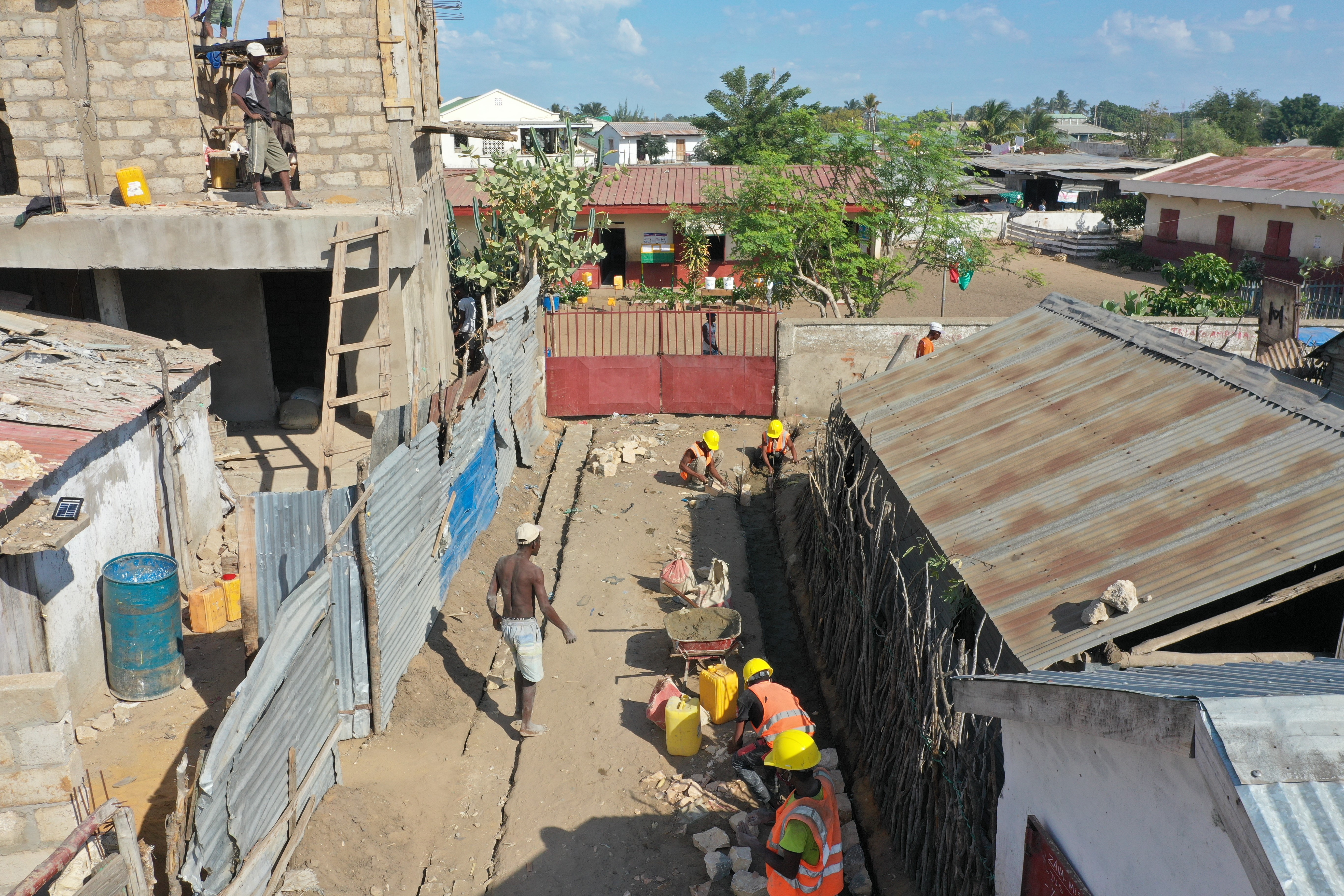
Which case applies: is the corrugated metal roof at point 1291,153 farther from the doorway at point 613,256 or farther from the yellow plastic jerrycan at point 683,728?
the yellow plastic jerrycan at point 683,728

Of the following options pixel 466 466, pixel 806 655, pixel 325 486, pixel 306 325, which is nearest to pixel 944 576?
pixel 806 655

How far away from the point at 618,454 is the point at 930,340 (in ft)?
15.4

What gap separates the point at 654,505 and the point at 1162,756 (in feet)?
30.5

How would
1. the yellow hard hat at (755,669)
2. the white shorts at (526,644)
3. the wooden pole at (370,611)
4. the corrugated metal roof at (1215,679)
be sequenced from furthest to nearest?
the white shorts at (526,644) → the yellow hard hat at (755,669) → the wooden pole at (370,611) → the corrugated metal roof at (1215,679)

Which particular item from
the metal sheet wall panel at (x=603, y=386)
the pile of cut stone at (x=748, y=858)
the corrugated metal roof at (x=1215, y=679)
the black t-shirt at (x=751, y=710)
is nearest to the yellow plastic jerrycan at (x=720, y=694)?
the black t-shirt at (x=751, y=710)

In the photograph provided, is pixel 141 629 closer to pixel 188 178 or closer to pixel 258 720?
pixel 258 720

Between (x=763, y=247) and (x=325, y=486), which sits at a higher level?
(x=763, y=247)

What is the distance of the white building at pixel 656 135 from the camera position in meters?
65.4

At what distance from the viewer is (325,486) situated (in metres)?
10.8

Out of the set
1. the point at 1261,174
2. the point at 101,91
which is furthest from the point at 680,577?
the point at 1261,174

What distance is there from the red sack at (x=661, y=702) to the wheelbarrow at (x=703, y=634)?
0.51m

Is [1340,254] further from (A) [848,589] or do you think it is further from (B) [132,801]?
(B) [132,801]

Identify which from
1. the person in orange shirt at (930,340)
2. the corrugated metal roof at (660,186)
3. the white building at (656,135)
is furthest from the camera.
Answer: the white building at (656,135)

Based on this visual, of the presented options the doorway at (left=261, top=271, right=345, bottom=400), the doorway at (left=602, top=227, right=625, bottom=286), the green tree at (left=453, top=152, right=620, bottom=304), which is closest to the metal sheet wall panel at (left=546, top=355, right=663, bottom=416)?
the green tree at (left=453, top=152, right=620, bottom=304)
